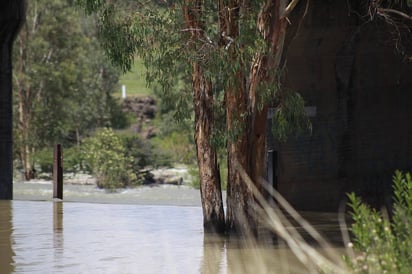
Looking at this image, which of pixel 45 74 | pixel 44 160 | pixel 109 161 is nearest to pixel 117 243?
pixel 109 161

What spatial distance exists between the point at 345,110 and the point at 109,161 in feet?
56.2

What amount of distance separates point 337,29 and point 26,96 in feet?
84.9

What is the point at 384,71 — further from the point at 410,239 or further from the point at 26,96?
the point at 26,96

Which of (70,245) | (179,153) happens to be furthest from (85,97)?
(70,245)

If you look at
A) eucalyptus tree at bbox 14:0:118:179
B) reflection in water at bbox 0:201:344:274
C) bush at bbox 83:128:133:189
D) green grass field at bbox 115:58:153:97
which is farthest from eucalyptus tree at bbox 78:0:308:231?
green grass field at bbox 115:58:153:97

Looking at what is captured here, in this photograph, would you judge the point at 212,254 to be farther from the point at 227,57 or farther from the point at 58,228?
the point at 58,228

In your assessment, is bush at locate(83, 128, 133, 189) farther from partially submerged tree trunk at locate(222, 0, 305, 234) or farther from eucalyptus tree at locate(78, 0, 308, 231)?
partially submerged tree trunk at locate(222, 0, 305, 234)

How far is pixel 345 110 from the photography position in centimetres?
2534

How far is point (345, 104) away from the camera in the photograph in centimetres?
2536

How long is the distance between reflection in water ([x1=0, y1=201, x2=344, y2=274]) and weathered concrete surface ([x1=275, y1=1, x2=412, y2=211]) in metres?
3.00

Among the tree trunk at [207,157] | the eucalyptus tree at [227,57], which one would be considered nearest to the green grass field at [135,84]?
the tree trunk at [207,157]

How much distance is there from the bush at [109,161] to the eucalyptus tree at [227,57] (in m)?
23.5

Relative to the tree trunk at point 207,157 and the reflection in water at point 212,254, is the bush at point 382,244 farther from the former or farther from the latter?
the tree trunk at point 207,157

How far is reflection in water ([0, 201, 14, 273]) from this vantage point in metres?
14.3
